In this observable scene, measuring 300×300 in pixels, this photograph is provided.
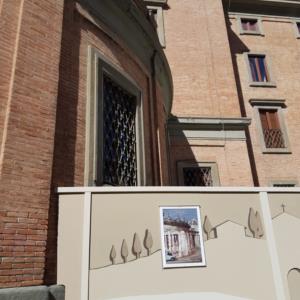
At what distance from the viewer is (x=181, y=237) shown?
5047mm

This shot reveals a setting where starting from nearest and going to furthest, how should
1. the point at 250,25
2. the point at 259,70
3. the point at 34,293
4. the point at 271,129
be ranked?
the point at 34,293, the point at 271,129, the point at 259,70, the point at 250,25

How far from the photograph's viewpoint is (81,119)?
18.4 feet

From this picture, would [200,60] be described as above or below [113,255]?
above

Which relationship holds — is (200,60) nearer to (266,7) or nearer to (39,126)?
(266,7)

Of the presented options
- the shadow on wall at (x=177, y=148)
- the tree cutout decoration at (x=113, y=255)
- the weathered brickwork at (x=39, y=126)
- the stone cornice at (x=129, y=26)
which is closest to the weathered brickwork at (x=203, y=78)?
the shadow on wall at (x=177, y=148)

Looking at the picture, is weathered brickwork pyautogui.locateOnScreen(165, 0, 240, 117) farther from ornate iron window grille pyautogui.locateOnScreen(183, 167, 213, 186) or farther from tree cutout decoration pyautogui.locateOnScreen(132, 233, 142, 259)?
tree cutout decoration pyautogui.locateOnScreen(132, 233, 142, 259)

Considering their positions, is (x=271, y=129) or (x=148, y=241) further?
(x=271, y=129)

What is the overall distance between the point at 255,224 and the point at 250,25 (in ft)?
50.7

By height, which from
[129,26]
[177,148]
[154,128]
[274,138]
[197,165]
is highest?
[274,138]

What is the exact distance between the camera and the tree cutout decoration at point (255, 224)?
5.30 meters

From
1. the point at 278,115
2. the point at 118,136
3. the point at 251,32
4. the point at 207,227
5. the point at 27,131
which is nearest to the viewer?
the point at 27,131

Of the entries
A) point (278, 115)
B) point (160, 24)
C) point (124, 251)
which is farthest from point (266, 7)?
point (124, 251)

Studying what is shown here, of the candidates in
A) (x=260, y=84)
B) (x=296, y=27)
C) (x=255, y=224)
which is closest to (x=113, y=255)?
(x=255, y=224)

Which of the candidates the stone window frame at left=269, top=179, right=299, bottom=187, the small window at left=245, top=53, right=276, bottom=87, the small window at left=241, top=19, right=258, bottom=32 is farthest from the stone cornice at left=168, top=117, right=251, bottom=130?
the small window at left=241, top=19, right=258, bottom=32
